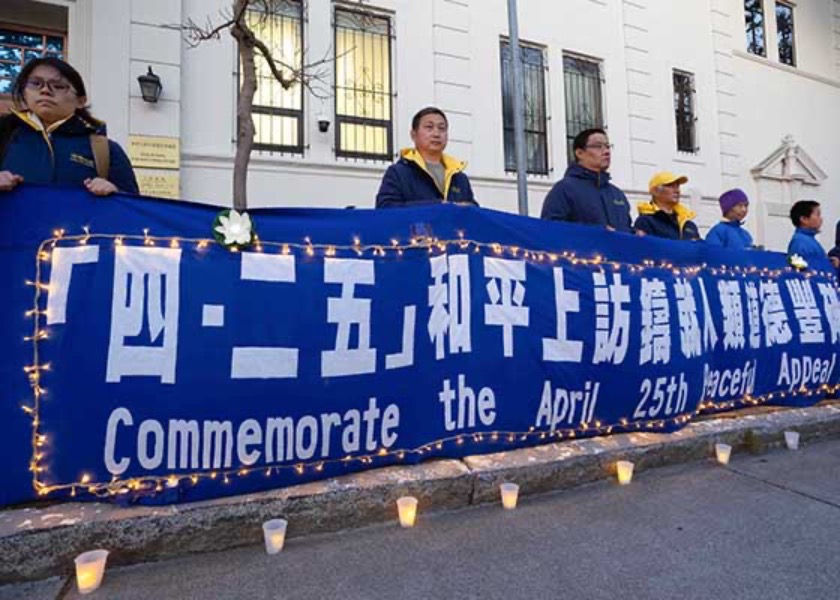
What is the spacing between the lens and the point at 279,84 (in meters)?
6.42

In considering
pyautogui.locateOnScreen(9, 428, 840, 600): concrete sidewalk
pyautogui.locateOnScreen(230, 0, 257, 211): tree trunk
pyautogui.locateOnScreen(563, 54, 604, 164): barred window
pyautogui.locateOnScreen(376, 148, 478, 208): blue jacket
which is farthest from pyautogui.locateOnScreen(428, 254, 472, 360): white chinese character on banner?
pyautogui.locateOnScreen(563, 54, 604, 164): barred window

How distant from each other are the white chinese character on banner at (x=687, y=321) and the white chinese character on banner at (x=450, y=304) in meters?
1.54

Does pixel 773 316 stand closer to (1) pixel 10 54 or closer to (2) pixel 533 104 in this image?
(2) pixel 533 104

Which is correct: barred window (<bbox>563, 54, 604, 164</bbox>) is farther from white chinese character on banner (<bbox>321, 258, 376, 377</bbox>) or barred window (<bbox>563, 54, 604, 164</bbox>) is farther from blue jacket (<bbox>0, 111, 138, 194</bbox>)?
blue jacket (<bbox>0, 111, 138, 194</bbox>)

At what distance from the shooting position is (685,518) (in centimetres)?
231

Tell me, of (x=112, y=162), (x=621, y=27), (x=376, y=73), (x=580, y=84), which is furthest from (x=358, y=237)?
(x=621, y=27)

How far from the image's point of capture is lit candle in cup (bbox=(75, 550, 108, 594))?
1.72m

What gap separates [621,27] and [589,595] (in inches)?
389

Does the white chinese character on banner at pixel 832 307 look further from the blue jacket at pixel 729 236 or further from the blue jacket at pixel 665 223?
the blue jacket at pixel 665 223

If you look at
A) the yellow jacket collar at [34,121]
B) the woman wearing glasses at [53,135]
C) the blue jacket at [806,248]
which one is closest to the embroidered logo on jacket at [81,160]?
the woman wearing glasses at [53,135]

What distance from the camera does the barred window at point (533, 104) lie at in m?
8.10

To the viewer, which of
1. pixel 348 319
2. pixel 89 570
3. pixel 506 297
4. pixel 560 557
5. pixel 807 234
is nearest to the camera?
pixel 89 570

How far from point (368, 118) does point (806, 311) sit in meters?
5.46

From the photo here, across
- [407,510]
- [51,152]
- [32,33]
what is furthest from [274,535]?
[32,33]
